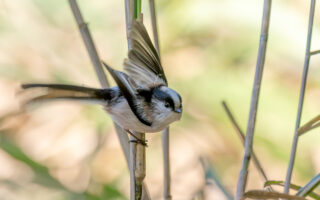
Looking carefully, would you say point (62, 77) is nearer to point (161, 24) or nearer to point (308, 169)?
point (161, 24)

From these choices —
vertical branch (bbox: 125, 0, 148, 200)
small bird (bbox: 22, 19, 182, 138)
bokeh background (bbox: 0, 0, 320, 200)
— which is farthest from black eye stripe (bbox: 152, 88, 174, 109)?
bokeh background (bbox: 0, 0, 320, 200)

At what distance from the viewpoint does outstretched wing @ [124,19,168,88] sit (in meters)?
0.99

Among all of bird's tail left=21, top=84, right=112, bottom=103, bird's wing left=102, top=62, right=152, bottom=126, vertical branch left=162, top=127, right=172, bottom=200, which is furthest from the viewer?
vertical branch left=162, top=127, right=172, bottom=200

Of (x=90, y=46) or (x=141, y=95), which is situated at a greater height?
(x=90, y=46)

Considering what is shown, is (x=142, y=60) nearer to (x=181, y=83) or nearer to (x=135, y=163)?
(x=135, y=163)

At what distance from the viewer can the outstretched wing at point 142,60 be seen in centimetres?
99

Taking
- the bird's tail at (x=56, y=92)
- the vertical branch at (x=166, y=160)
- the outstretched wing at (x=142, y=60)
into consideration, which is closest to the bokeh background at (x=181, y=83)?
the vertical branch at (x=166, y=160)

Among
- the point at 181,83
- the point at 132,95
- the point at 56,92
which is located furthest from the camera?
the point at 181,83

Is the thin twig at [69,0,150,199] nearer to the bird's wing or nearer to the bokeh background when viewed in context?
the bird's wing

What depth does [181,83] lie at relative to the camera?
6.59ft

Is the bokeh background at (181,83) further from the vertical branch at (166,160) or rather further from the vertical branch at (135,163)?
the vertical branch at (135,163)

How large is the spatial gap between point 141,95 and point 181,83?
950mm

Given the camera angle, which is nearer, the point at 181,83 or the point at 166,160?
the point at 166,160

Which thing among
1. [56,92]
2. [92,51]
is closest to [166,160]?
[92,51]
